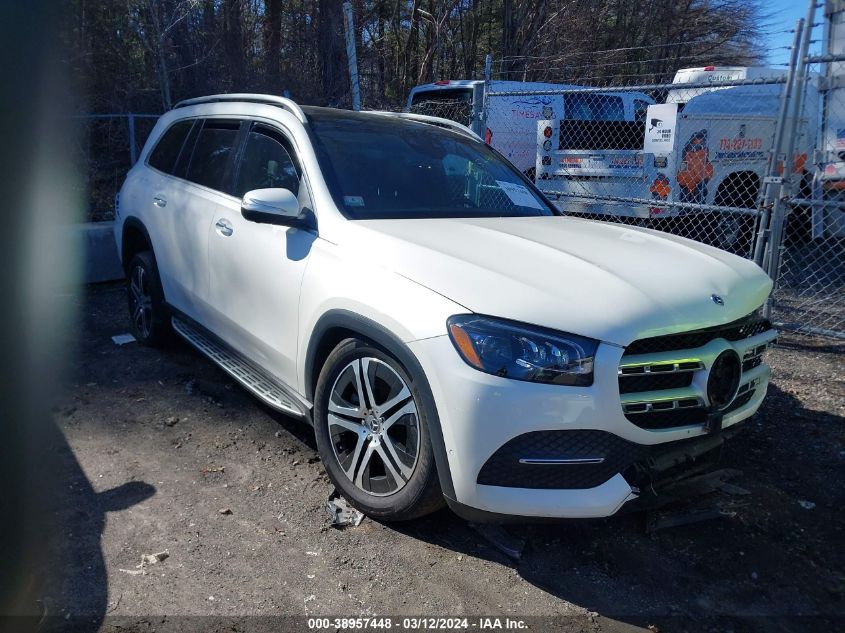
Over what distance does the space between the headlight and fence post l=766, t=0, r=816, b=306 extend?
3631 millimetres

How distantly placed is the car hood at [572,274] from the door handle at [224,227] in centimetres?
103

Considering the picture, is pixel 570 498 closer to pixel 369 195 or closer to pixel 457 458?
pixel 457 458

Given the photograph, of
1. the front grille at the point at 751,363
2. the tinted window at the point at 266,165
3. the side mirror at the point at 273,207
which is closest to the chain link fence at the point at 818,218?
the front grille at the point at 751,363

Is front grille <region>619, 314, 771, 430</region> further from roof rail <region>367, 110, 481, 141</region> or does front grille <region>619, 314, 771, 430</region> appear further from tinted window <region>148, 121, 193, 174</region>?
tinted window <region>148, 121, 193, 174</region>

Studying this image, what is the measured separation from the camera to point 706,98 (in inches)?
372

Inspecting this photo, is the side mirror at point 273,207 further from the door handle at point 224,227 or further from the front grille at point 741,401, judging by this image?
the front grille at point 741,401

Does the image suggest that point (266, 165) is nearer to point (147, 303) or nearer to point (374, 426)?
point (374, 426)

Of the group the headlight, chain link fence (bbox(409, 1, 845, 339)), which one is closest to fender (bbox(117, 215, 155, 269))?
the headlight

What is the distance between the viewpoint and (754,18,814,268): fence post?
17.3ft

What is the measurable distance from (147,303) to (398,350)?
325cm

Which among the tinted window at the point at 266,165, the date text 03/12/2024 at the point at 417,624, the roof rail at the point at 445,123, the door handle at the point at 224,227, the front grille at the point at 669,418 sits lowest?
the date text 03/12/2024 at the point at 417,624

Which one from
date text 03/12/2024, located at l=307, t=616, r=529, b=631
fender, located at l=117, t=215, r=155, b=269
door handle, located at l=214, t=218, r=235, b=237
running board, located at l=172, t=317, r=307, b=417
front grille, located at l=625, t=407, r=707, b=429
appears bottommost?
date text 03/12/2024, located at l=307, t=616, r=529, b=631

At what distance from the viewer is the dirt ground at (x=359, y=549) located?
8.70 feet

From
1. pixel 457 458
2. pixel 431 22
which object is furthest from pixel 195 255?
pixel 431 22
